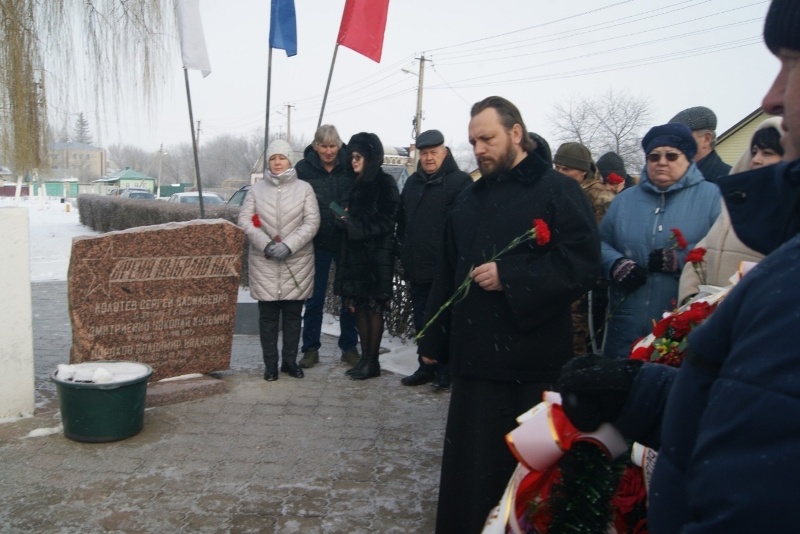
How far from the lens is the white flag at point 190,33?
270 inches

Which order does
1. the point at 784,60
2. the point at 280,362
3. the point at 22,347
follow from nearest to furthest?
1. the point at 784,60
2. the point at 22,347
3. the point at 280,362

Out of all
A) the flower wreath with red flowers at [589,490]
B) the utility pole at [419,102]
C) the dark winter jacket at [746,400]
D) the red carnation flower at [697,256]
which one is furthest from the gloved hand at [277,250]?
the utility pole at [419,102]

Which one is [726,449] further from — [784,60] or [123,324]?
[123,324]

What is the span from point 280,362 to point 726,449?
6.11 meters

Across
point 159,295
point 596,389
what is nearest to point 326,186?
point 159,295

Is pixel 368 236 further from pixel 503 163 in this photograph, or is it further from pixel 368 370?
pixel 503 163

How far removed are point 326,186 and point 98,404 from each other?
286cm

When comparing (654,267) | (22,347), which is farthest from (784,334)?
(22,347)

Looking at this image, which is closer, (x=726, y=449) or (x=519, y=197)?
(x=726, y=449)

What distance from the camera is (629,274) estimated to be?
373 cm

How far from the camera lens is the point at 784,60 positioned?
1094 mm

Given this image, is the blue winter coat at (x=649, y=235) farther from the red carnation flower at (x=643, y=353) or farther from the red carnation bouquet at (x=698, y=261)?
the red carnation flower at (x=643, y=353)

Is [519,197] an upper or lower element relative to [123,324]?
upper

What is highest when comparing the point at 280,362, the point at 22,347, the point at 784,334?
the point at 784,334
